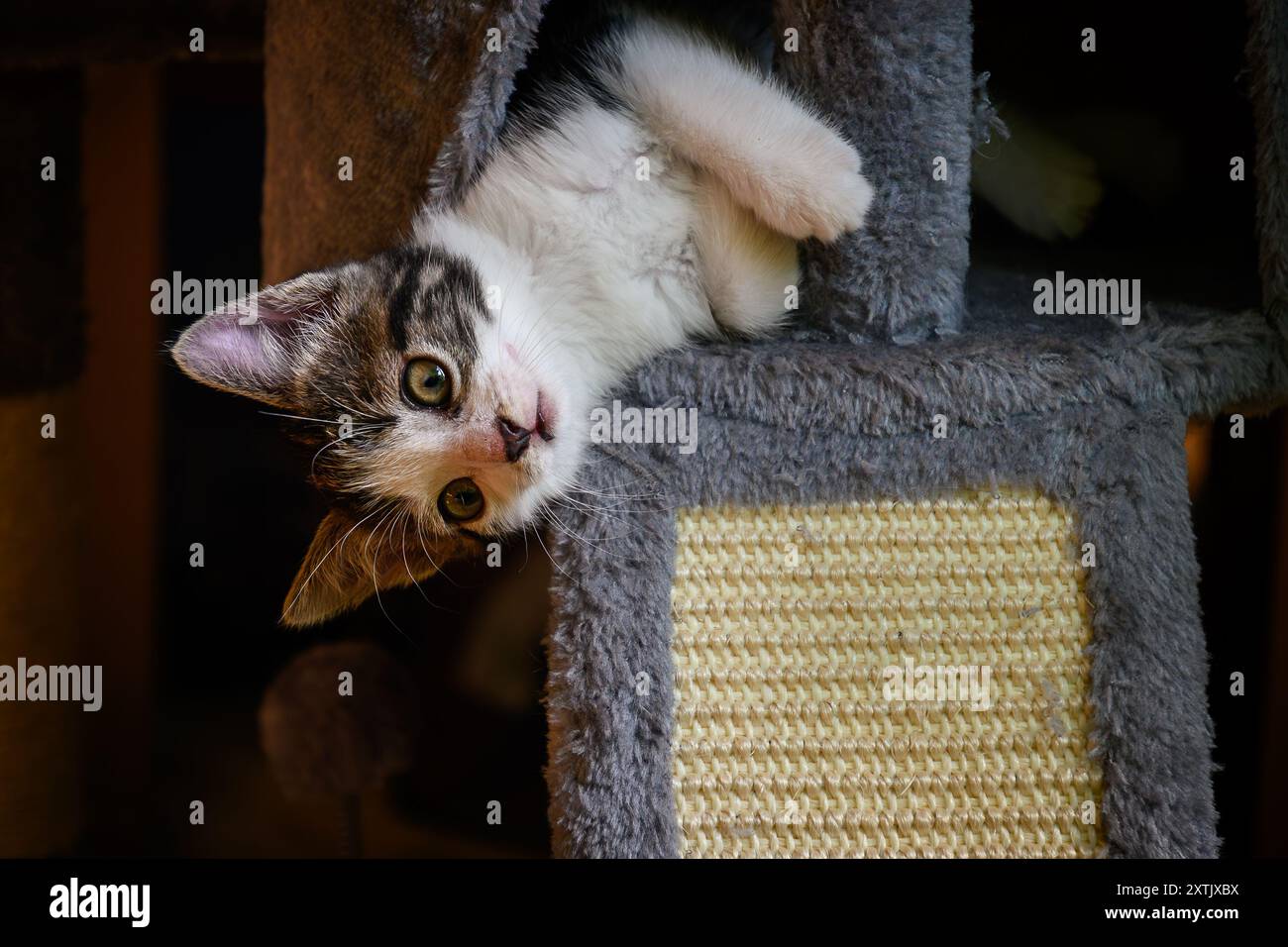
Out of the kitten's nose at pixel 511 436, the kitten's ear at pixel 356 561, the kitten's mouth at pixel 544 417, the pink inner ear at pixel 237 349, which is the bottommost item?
the kitten's ear at pixel 356 561

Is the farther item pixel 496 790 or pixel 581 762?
pixel 496 790

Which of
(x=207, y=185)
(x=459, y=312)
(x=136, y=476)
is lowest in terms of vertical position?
(x=136, y=476)

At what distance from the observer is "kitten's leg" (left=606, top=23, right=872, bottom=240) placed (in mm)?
976

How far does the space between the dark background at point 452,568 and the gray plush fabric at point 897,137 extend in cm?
34

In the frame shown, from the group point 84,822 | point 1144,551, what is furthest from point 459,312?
point 84,822

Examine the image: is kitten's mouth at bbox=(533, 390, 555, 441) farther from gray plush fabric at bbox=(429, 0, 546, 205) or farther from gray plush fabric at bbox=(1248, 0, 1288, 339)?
gray plush fabric at bbox=(1248, 0, 1288, 339)

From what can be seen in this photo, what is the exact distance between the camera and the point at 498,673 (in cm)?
187

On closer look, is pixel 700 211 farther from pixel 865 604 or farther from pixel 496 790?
pixel 496 790

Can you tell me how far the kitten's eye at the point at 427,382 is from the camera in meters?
0.99

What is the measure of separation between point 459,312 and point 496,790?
3.95ft

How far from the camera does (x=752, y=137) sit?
1.00m

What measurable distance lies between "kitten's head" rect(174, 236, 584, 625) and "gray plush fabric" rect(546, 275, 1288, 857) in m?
0.11
